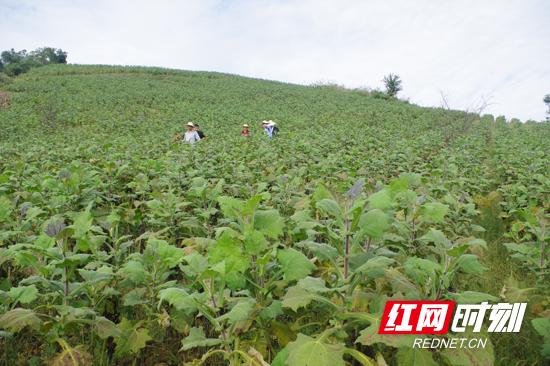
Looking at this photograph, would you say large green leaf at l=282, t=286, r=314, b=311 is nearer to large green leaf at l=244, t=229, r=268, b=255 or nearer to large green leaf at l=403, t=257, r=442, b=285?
large green leaf at l=244, t=229, r=268, b=255

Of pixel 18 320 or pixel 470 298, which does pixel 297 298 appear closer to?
pixel 470 298

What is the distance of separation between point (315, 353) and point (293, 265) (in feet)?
1.26

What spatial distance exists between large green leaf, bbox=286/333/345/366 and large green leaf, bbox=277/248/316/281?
27cm

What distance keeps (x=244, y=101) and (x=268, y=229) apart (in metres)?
33.5

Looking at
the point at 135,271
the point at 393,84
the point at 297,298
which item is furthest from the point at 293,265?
the point at 393,84

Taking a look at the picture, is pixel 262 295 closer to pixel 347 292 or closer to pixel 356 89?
pixel 347 292

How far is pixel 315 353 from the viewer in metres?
1.44

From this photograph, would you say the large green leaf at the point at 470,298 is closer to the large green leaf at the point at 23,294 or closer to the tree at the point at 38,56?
the large green leaf at the point at 23,294

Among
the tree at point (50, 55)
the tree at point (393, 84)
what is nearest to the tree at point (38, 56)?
the tree at point (50, 55)

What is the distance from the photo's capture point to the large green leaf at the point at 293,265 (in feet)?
5.52

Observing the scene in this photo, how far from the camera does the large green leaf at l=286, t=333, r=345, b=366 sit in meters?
1.41

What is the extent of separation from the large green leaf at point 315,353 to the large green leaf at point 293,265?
0.90 ft

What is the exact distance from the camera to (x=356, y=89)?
50.9 metres

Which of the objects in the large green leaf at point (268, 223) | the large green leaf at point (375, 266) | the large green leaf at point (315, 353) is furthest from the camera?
the large green leaf at point (268, 223)
